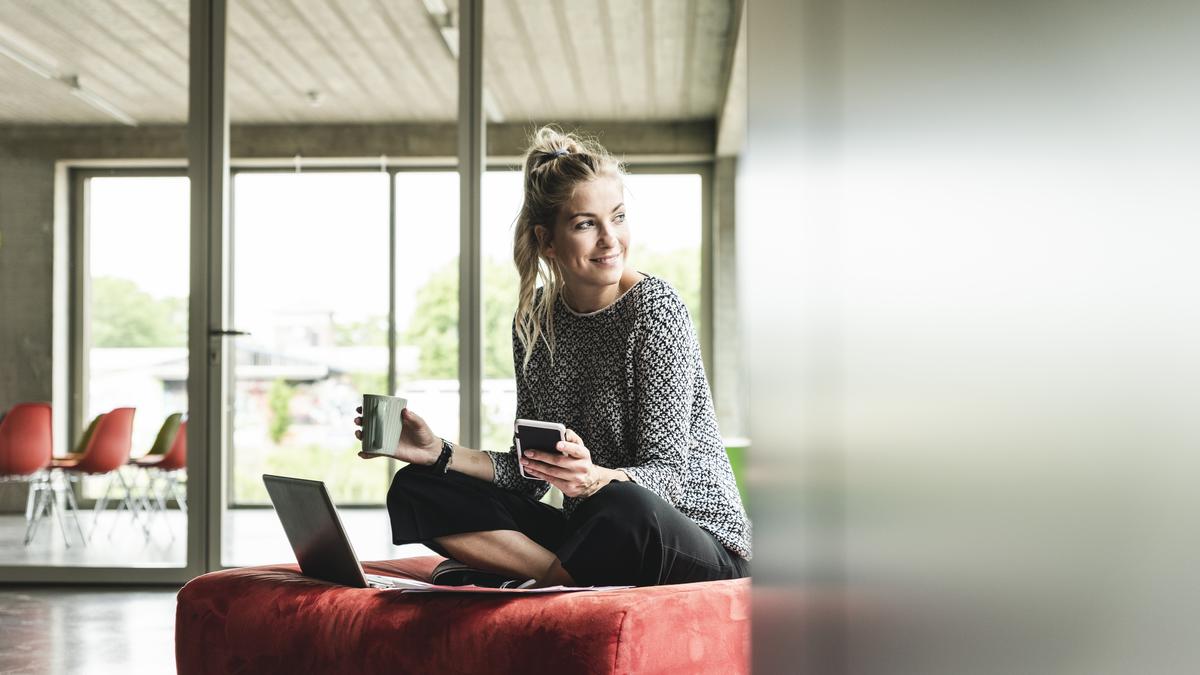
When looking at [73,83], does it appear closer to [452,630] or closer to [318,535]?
[318,535]

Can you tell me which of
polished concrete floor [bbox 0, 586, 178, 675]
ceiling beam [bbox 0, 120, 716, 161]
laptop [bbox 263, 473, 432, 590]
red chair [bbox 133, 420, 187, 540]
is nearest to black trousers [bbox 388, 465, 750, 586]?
laptop [bbox 263, 473, 432, 590]

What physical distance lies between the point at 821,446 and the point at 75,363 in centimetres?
488

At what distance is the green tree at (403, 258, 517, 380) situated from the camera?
4.27 meters

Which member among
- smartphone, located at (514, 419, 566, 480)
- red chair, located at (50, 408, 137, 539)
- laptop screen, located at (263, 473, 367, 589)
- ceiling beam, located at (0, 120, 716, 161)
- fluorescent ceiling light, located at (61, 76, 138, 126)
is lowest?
red chair, located at (50, 408, 137, 539)

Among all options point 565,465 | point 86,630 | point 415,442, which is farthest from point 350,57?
point 565,465

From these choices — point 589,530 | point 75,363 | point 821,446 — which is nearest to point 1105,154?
point 821,446

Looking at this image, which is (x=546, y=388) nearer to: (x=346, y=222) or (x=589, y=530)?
(x=589, y=530)

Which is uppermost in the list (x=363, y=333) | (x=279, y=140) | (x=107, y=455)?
(x=279, y=140)

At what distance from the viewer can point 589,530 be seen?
1.74 metres

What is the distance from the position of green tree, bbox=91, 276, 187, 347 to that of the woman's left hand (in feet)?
10.5

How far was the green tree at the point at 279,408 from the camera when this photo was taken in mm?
4473

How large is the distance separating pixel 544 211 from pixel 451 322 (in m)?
2.12

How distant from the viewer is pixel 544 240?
7.60ft

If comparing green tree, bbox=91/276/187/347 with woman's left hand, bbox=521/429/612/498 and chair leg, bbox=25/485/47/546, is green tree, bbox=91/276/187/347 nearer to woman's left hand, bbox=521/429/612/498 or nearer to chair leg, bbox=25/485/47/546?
chair leg, bbox=25/485/47/546
